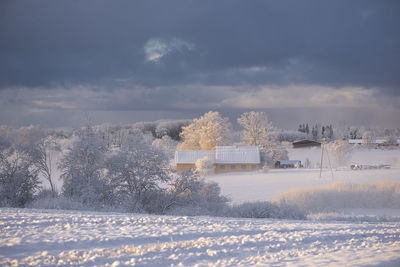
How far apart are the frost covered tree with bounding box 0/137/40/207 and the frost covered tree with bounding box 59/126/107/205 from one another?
2345 millimetres

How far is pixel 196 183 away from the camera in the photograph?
20562mm

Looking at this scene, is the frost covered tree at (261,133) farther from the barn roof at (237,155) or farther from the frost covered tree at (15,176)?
the frost covered tree at (15,176)

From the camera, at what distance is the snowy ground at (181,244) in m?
6.52

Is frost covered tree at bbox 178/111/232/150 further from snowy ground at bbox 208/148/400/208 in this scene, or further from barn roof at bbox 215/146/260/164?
snowy ground at bbox 208/148/400/208

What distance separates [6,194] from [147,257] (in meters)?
17.5

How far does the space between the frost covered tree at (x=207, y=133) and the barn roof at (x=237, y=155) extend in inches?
218

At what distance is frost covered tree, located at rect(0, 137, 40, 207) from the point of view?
20.2 metres

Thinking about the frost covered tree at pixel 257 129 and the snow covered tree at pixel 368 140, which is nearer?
the frost covered tree at pixel 257 129

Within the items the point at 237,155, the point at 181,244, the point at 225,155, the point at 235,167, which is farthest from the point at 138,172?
the point at 237,155

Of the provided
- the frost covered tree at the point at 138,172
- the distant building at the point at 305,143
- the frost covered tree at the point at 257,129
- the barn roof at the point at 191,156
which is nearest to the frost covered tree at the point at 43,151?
the frost covered tree at the point at 138,172

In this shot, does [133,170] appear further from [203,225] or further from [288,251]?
[288,251]

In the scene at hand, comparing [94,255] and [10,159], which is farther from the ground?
[10,159]

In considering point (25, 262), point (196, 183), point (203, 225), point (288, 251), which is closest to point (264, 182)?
point (196, 183)

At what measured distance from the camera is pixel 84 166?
20672 mm
